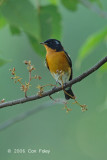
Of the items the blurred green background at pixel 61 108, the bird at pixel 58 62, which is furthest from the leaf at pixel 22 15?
the blurred green background at pixel 61 108

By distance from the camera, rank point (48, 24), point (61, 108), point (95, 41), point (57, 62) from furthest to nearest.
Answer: point (61, 108) < point (57, 62) < point (95, 41) < point (48, 24)

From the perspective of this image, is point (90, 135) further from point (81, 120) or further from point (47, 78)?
point (47, 78)

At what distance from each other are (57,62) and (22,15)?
1875mm

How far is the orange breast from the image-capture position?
3922 millimetres

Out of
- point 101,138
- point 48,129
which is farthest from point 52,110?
point 101,138

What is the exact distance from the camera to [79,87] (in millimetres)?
9000

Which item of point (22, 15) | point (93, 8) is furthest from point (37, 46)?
point (93, 8)

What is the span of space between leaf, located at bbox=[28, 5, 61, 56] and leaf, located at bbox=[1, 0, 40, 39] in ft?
0.58

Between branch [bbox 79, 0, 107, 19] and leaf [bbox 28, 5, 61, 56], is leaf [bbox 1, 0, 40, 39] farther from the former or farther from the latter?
branch [bbox 79, 0, 107, 19]

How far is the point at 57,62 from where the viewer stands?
4.03m

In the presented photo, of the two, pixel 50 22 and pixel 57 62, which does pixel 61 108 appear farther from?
pixel 50 22

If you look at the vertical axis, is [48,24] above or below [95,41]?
above

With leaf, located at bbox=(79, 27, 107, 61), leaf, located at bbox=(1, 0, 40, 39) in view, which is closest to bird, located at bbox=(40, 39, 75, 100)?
leaf, located at bbox=(79, 27, 107, 61)

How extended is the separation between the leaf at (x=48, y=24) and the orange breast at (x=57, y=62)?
1.44m
